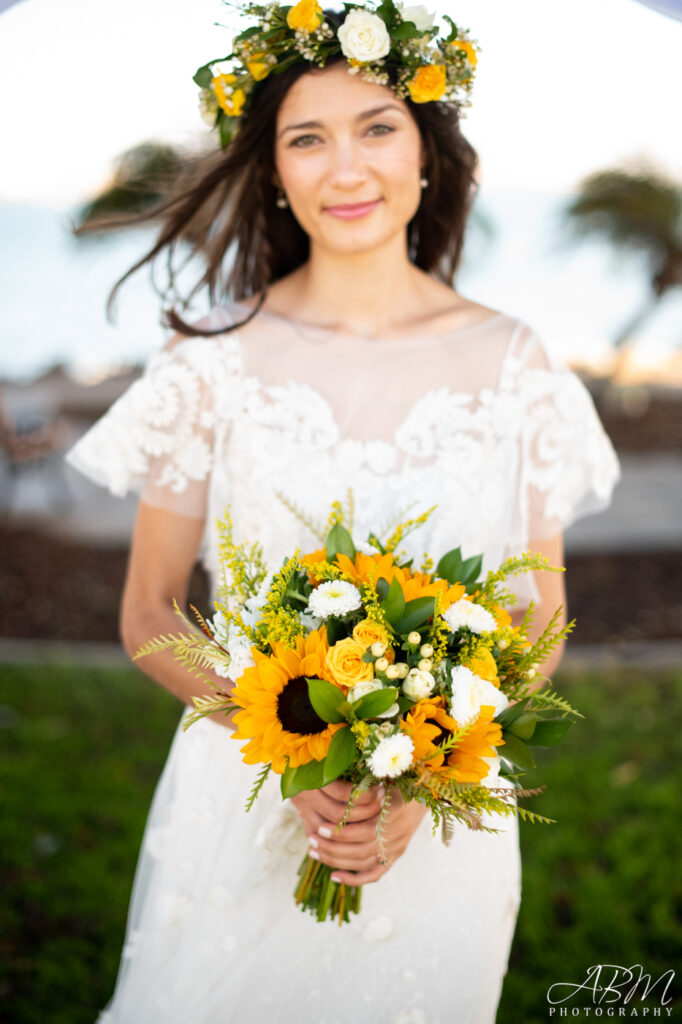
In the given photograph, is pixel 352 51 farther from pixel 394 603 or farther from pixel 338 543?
pixel 394 603

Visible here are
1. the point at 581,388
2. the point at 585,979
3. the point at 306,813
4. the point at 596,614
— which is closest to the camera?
the point at 306,813

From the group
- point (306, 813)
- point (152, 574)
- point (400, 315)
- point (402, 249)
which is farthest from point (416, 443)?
point (306, 813)

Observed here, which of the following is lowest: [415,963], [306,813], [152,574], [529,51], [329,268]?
[415,963]

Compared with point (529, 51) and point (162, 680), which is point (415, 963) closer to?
point (162, 680)

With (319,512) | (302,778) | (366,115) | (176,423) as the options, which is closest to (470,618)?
(302,778)

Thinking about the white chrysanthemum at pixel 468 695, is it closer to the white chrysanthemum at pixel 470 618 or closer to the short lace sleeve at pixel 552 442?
the white chrysanthemum at pixel 470 618

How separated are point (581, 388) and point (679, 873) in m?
2.23

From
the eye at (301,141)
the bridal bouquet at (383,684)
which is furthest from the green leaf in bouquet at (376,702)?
the eye at (301,141)

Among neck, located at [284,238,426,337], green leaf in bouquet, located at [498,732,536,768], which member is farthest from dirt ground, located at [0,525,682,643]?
green leaf in bouquet, located at [498,732,536,768]

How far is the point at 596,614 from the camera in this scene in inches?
230

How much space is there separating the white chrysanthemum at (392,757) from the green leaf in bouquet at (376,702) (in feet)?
0.17

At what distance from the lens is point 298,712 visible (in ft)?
5.16

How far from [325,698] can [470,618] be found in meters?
0.29

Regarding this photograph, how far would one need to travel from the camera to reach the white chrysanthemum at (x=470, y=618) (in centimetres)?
161
